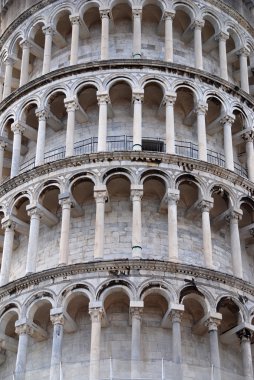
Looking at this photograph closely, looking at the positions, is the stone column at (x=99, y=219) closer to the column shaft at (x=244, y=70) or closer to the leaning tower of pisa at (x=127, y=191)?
the leaning tower of pisa at (x=127, y=191)

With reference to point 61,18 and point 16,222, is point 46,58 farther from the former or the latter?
point 16,222

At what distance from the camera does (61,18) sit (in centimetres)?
2473

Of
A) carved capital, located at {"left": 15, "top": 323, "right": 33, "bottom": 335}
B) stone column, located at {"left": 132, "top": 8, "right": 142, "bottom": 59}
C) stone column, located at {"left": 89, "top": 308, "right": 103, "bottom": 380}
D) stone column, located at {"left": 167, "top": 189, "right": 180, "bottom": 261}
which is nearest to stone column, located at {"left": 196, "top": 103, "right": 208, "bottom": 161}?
stone column, located at {"left": 167, "top": 189, "right": 180, "bottom": 261}

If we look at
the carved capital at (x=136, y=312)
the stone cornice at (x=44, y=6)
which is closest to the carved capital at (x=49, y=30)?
the stone cornice at (x=44, y=6)

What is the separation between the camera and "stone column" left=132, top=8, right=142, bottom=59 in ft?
76.3

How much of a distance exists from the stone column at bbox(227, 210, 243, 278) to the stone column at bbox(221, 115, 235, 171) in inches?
51.3

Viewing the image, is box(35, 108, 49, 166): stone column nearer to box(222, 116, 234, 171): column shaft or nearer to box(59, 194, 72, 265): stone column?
box(59, 194, 72, 265): stone column

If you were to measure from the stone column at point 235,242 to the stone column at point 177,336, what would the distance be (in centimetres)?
193

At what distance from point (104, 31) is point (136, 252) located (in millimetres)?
6664

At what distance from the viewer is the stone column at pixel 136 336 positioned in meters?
18.0

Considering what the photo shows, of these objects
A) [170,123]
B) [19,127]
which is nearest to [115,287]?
[170,123]

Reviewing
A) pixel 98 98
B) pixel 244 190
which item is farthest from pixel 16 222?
pixel 244 190

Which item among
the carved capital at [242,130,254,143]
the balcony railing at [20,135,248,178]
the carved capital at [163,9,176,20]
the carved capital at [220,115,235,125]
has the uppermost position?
the carved capital at [163,9,176,20]

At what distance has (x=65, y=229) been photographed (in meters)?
20.1
